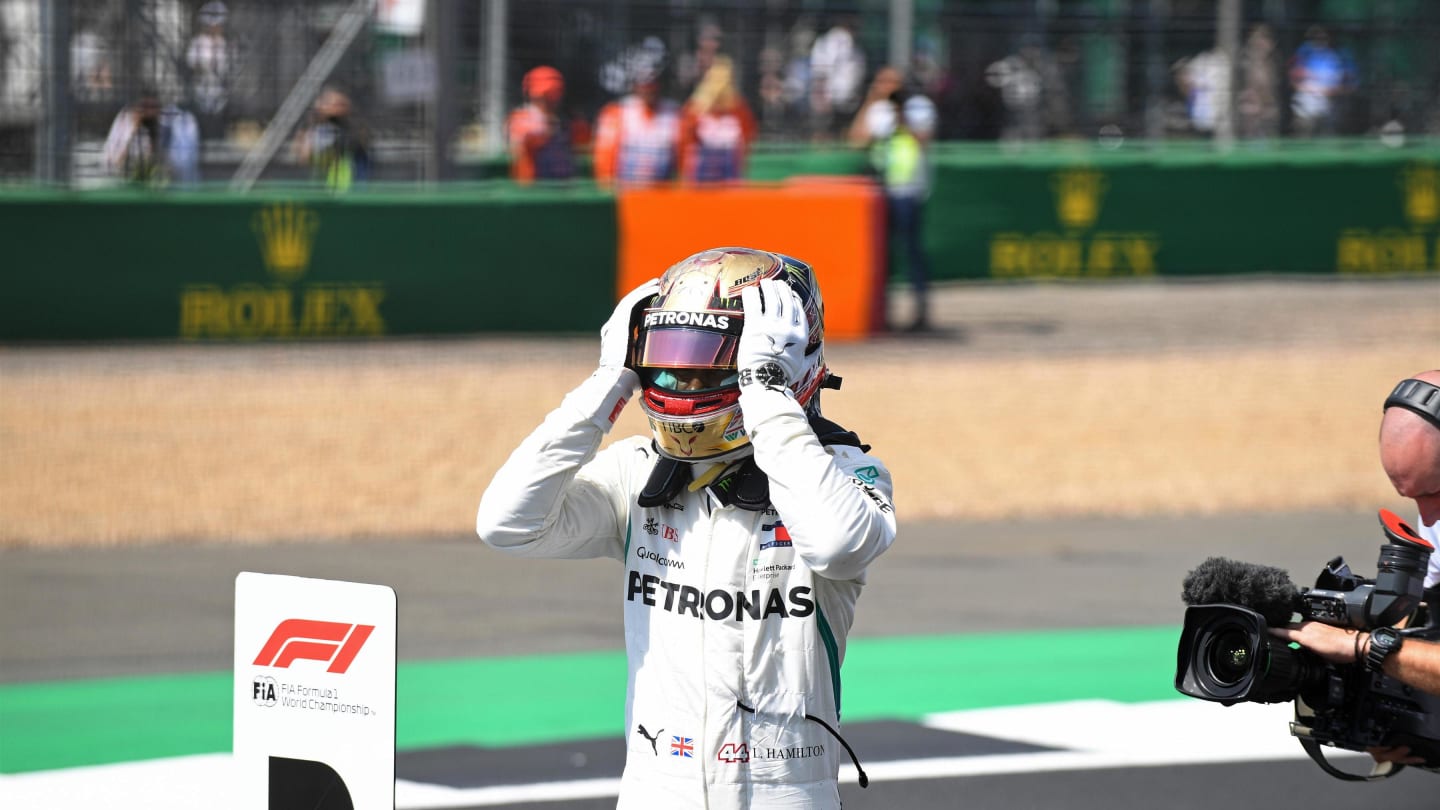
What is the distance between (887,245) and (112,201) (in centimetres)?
674

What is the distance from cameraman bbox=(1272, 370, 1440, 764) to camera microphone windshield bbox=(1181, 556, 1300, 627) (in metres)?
0.05

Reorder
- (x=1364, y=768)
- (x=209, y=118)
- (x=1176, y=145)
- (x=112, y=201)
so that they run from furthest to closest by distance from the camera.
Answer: (x=1176, y=145), (x=209, y=118), (x=112, y=201), (x=1364, y=768)

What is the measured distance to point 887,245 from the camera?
16828mm

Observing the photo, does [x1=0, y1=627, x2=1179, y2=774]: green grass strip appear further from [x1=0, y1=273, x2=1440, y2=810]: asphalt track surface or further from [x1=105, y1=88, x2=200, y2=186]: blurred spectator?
[x1=105, y1=88, x2=200, y2=186]: blurred spectator

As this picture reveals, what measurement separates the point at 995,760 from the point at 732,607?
10.8 ft

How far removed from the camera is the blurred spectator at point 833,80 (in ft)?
76.5

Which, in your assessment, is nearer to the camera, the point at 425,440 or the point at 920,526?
the point at 920,526

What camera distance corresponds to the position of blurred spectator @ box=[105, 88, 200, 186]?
61.5 ft

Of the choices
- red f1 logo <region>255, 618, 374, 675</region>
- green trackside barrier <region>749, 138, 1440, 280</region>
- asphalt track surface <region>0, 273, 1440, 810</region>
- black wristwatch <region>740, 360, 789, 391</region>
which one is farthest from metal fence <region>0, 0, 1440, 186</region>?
black wristwatch <region>740, 360, 789, 391</region>

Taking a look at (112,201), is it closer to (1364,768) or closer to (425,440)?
(425,440)

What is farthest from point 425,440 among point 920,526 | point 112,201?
point 112,201

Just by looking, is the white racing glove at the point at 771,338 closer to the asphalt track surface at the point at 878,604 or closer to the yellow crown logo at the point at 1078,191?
the asphalt track surface at the point at 878,604

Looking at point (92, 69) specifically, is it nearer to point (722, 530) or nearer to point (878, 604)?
point (878, 604)

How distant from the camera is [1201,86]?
2420 centimetres
